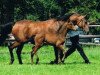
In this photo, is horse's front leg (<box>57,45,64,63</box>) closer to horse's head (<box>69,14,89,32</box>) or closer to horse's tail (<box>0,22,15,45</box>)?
horse's head (<box>69,14,89,32</box>)

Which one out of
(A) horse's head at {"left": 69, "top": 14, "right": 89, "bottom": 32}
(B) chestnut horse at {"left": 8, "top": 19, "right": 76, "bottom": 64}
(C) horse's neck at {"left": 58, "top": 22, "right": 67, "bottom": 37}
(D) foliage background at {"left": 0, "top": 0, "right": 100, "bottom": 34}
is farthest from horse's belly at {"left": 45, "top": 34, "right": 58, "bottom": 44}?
(D) foliage background at {"left": 0, "top": 0, "right": 100, "bottom": 34}

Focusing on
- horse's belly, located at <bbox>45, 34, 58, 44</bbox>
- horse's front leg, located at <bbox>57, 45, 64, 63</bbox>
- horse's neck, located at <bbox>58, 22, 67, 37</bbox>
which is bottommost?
horse's front leg, located at <bbox>57, 45, 64, 63</bbox>

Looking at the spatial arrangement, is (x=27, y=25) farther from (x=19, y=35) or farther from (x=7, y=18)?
(x=7, y=18)

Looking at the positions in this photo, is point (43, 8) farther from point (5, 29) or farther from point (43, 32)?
point (43, 32)

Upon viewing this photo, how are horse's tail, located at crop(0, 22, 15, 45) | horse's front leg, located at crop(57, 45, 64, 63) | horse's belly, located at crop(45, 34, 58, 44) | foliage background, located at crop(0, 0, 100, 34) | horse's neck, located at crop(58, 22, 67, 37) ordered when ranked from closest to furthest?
horse's front leg, located at crop(57, 45, 64, 63), horse's belly, located at crop(45, 34, 58, 44), horse's neck, located at crop(58, 22, 67, 37), horse's tail, located at crop(0, 22, 15, 45), foliage background, located at crop(0, 0, 100, 34)

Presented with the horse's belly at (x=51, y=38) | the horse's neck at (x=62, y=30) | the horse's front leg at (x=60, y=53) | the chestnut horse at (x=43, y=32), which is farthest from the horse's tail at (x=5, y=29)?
the horse's front leg at (x=60, y=53)

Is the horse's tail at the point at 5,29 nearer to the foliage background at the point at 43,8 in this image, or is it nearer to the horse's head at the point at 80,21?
the horse's head at the point at 80,21

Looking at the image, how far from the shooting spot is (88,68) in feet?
41.5

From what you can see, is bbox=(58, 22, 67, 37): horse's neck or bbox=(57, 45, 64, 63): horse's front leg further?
bbox=(58, 22, 67, 37): horse's neck

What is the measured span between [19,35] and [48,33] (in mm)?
985

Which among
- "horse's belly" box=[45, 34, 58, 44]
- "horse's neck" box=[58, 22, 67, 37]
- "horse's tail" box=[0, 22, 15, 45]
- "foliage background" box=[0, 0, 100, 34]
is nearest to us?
"horse's belly" box=[45, 34, 58, 44]

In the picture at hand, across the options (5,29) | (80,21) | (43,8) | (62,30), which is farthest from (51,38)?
(43,8)

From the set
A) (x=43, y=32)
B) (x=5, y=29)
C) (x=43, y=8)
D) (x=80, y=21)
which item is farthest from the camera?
(x=43, y=8)

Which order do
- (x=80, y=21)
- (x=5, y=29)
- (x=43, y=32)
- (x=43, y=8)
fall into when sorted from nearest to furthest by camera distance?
(x=43, y=32) < (x=80, y=21) < (x=5, y=29) < (x=43, y=8)
